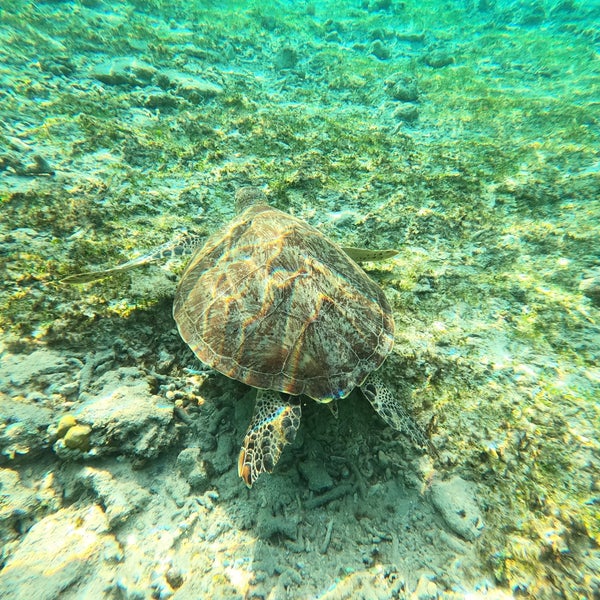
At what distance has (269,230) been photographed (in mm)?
2158

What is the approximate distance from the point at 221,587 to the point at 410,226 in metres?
3.39

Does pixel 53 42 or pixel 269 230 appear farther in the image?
pixel 53 42

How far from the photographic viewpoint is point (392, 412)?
181cm

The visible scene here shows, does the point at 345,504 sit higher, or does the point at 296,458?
the point at 296,458

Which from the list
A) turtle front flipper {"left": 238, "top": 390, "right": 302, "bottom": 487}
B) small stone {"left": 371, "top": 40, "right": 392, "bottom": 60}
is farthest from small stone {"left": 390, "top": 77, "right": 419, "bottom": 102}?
turtle front flipper {"left": 238, "top": 390, "right": 302, "bottom": 487}

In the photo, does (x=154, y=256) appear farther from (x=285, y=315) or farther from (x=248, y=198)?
(x=285, y=315)

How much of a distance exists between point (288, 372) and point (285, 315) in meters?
0.35

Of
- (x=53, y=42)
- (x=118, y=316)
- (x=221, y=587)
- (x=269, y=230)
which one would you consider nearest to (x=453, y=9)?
(x=53, y=42)

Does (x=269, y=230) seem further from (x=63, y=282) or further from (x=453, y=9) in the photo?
(x=453, y=9)

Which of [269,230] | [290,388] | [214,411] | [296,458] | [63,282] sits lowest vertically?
[296,458]

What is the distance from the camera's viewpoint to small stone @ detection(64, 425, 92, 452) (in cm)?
152

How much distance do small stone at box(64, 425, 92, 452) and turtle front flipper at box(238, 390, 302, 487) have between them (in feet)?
2.70

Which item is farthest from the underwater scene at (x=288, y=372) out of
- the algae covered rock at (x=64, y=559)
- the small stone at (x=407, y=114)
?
the small stone at (x=407, y=114)

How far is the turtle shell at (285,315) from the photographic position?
5.72 feet
